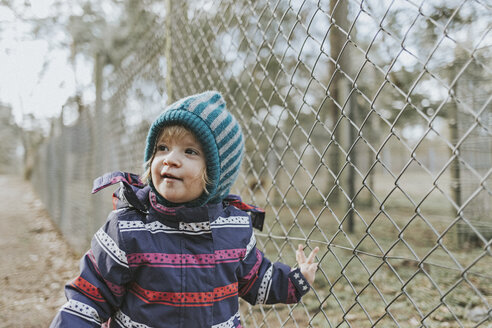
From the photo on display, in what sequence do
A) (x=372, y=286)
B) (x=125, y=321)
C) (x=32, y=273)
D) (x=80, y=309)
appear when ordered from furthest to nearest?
(x=32, y=273) → (x=372, y=286) → (x=125, y=321) → (x=80, y=309)

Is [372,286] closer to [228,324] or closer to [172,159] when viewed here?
[228,324]

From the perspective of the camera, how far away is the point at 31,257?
5180 mm

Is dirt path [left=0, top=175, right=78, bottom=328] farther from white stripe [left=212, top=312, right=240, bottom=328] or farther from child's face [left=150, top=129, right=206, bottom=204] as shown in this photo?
child's face [left=150, top=129, right=206, bottom=204]

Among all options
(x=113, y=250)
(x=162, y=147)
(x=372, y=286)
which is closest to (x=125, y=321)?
(x=113, y=250)

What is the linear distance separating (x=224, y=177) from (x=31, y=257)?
482 centimetres

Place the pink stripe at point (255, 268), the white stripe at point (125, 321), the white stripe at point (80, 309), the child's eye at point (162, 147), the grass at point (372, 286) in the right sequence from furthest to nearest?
1. the grass at point (372, 286)
2. the pink stripe at point (255, 268)
3. the child's eye at point (162, 147)
4. the white stripe at point (125, 321)
5. the white stripe at point (80, 309)

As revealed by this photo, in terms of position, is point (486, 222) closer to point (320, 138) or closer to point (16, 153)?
point (320, 138)

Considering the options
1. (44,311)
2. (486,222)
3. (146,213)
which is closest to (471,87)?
(486,222)

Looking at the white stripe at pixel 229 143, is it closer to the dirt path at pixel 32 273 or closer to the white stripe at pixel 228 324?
the white stripe at pixel 228 324

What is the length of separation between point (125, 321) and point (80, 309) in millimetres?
182

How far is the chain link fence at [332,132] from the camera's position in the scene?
64.5 inches

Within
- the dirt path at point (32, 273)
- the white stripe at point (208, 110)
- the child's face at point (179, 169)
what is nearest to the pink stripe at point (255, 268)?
the child's face at point (179, 169)

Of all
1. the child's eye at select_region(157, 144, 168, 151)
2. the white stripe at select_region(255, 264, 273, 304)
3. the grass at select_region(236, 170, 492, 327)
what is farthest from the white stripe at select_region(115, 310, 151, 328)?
the grass at select_region(236, 170, 492, 327)

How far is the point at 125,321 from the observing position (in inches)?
53.2
